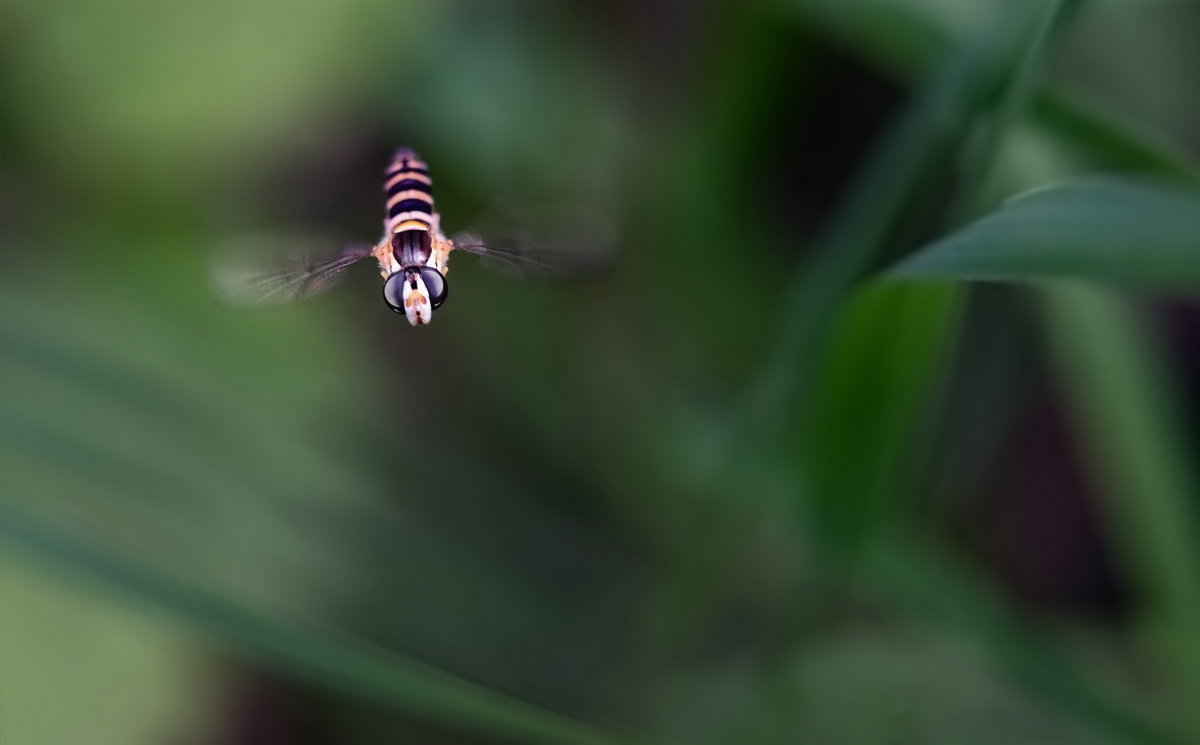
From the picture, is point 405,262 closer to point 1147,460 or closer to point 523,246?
point 523,246

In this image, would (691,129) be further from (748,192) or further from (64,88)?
(64,88)

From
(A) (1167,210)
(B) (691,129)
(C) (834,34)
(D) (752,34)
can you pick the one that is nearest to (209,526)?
(B) (691,129)

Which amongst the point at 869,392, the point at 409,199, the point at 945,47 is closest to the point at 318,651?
the point at 409,199

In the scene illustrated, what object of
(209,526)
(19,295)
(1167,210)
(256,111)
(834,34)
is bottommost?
(1167,210)

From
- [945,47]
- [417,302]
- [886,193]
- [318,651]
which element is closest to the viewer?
[417,302]

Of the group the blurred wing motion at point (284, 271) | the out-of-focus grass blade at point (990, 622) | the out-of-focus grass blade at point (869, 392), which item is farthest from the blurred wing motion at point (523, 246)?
the out-of-focus grass blade at point (990, 622)

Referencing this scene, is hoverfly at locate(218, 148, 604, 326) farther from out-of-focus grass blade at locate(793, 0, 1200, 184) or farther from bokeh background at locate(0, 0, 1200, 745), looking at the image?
out-of-focus grass blade at locate(793, 0, 1200, 184)
